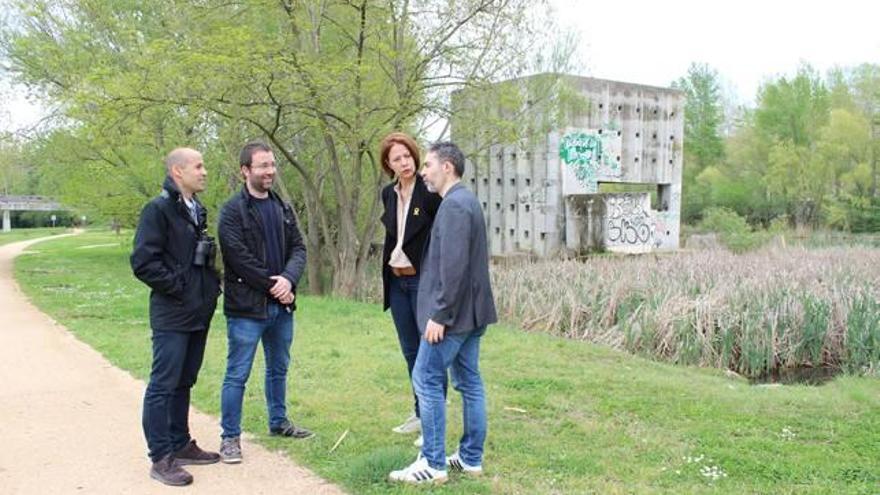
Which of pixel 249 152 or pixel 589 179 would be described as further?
pixel 589 179

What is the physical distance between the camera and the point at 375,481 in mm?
4273

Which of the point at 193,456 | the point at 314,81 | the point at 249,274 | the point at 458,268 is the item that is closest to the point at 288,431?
the point at 193,456

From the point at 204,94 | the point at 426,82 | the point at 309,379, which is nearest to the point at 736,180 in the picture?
the point at 426,82

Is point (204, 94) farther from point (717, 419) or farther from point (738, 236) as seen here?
point (738, 236)

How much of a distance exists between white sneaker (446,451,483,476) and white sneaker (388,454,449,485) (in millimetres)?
166

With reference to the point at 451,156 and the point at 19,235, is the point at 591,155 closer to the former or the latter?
the point at 451,156

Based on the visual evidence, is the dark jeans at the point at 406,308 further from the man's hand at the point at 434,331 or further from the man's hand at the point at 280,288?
the man's hand at the point at 434,331

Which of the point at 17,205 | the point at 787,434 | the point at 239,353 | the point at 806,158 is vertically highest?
the point at 806,158

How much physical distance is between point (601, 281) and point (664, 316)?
2.17 meters

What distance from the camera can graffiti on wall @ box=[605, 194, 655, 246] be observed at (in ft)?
76.6

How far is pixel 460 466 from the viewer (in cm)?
440

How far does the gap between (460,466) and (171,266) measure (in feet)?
6.24

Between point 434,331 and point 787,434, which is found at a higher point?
point 434,331

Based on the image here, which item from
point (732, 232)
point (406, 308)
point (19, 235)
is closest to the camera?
point (406, 308)
